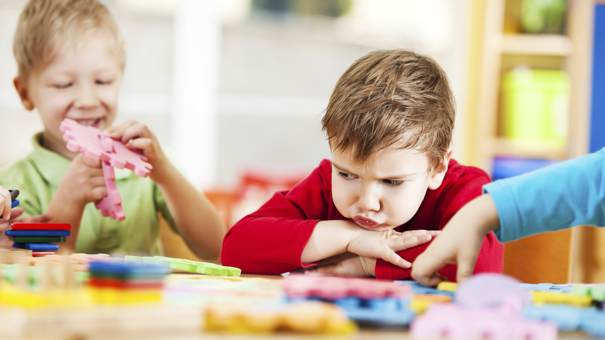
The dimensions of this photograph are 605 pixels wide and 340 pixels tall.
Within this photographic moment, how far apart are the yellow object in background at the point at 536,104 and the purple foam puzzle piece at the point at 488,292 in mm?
2199

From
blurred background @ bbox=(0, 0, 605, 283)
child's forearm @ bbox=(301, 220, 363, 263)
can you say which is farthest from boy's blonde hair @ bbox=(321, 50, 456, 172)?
blurred background @ bbox=(0, 0, 605, 283)

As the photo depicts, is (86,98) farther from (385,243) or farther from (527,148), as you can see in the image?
(527,148)

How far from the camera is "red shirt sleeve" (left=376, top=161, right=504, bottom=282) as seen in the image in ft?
2.44

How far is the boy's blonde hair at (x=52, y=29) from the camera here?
3.67ft

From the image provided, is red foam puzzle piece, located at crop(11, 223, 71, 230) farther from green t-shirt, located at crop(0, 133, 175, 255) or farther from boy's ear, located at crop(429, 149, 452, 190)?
boy's ear, located at crop(429, 149, 452, 190)

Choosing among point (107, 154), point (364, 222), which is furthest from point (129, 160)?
point (364, 222)

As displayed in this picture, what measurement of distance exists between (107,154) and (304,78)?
7.66 feet

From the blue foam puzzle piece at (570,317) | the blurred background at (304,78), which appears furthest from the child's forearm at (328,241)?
the blurred background at (304,78)

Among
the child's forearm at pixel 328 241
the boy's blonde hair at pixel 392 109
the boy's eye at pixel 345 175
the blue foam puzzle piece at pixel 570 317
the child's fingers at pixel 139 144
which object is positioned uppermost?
the boy's blonde hair at pixel 392 109

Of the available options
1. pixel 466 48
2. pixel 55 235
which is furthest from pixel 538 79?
pixel 55 235

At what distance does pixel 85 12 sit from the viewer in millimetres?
1181

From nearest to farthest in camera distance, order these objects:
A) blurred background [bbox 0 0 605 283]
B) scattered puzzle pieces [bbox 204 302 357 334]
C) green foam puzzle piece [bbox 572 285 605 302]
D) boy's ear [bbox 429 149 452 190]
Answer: scattered puzzle pieces [bbox 204 302 357 334]
green foam puzzle piece [bbox 572 285 605 302]
boy's ear [bbox 429 149 452 190]
blurred background [bbox 0 0 605 283]

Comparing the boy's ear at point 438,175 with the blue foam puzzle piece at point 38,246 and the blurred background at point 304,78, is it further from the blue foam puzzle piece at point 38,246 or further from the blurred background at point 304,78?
the blurred background at point 304,78

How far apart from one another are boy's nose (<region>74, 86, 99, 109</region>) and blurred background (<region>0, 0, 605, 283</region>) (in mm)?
1053
